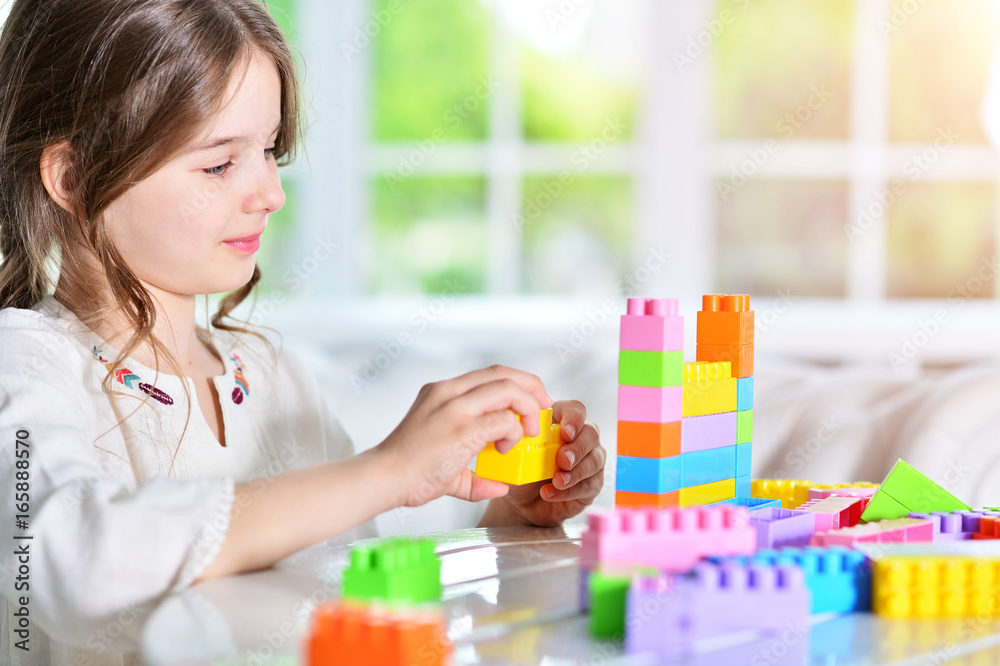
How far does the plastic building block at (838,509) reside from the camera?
70cm

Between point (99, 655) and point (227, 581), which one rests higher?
point (227, 581)

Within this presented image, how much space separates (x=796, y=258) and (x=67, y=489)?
6.69 feet

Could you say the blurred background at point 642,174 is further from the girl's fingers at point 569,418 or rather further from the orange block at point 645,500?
the orange block at point 645,500

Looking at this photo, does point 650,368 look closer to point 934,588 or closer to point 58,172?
point 934,588

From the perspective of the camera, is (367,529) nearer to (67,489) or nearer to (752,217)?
(67,489)

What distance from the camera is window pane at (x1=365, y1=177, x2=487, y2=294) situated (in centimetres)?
245

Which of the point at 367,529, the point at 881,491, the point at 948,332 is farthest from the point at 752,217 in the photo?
the point at 881,491

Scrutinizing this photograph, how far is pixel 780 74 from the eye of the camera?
2.34 metres

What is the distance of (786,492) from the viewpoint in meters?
0.85

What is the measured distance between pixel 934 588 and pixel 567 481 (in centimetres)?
32

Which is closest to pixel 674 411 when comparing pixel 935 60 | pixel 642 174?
pixel 642 174

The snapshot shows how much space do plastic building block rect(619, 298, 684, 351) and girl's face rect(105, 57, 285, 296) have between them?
1.40 feet

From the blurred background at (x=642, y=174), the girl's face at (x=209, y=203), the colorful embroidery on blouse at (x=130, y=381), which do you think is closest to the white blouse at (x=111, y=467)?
the colorful embroidery on blouse at (x=130, y=381)

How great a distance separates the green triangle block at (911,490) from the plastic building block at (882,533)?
1.5 inches
